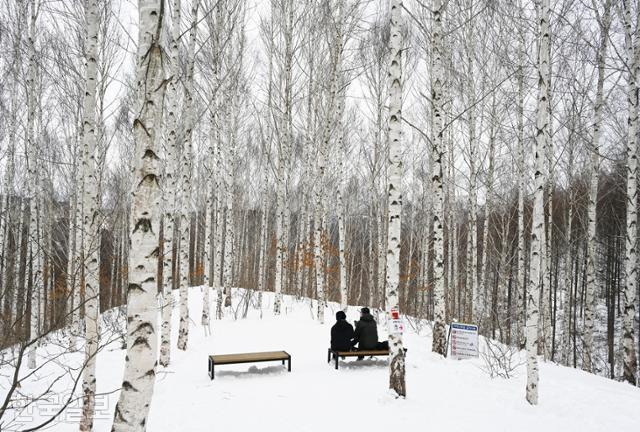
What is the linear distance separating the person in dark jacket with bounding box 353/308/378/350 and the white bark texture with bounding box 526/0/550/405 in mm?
2590

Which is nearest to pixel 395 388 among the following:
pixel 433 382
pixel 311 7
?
pixel 433 382

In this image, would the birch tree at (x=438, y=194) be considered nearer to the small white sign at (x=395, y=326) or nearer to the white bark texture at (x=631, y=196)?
the small white sign at (x=395, y=326)

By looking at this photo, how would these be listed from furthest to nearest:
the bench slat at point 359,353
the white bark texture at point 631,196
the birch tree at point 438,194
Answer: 1. the birch tree at point 438,194
2. the white bark texture at point 631,196
3. the bench slat at point 359,353

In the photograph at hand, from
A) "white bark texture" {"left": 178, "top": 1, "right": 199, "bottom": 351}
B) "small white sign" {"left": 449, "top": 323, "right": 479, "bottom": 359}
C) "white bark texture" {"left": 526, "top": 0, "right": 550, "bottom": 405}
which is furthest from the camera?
"small white sign" {"left": 449, "top": 323, "right": 479, "bottom": 359}

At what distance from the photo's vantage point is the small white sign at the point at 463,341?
761 centimetres

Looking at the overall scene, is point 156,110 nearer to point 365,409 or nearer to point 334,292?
point 365,409

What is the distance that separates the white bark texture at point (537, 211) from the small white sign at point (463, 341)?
2397 millimetres

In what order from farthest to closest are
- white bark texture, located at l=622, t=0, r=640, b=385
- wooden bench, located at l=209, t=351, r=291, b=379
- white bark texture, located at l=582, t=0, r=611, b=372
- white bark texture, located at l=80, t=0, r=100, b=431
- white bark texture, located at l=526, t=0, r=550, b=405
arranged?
white bark texture, located at l=582, t=0, r=611, b=372 < white bark texture, located at l=622, t=0, r=640, b=385 < wooden bench, located at l=209, t=351, r=291, b=379 < white bark texture, located at l=526, t=0, r=550, b=405 < white bark texture, located at l=80, t=0, r=100, b=431

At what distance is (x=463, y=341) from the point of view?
7629 millimetres

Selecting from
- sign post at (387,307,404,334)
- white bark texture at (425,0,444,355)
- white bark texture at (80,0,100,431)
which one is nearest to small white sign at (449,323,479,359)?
white bark texture at (425,0,444,355)

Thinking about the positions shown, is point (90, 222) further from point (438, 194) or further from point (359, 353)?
point (438, 194)

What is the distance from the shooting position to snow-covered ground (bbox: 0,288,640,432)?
4.54 m

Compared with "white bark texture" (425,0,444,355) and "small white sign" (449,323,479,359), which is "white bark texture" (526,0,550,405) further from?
"small white sign" (449,323,479,359)

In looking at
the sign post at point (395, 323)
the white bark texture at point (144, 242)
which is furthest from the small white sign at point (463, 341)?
the white bark texture at point (144, 242)
